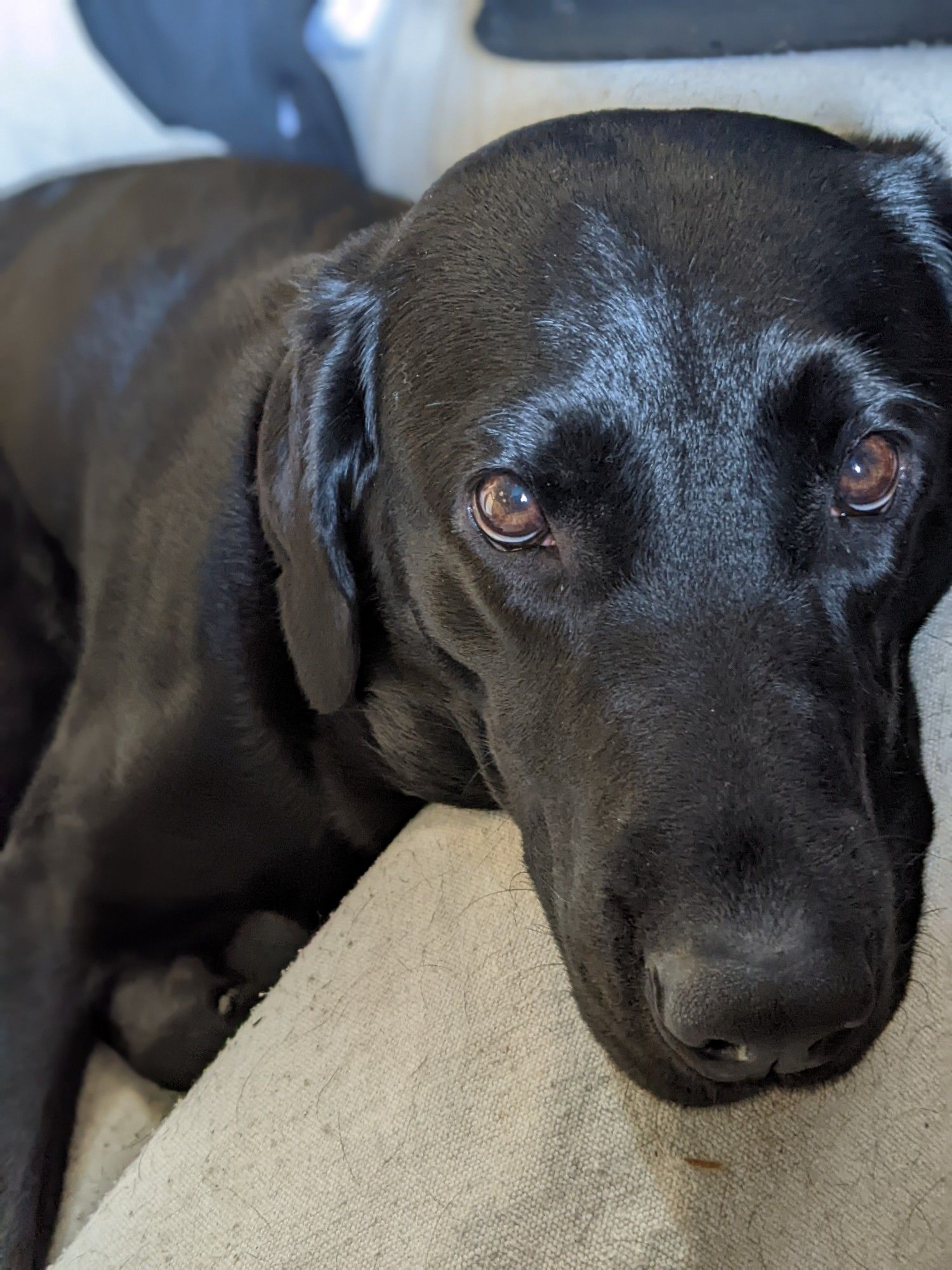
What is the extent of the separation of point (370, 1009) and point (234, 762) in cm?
43

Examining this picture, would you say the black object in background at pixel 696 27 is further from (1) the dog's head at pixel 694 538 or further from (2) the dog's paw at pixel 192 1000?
(2) the dog's paw at pixel 192 1000

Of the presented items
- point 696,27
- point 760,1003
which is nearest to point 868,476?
point 760,1003

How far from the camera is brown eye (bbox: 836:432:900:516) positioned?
1062 mm

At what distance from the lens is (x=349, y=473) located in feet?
4.44

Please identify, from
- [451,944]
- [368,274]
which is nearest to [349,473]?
[368,274]

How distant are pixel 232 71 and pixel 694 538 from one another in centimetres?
185

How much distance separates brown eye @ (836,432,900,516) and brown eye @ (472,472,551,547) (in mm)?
286

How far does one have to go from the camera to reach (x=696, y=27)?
186 centimetres

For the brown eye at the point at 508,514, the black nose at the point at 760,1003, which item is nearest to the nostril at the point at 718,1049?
the black nose at the point at 760,1003

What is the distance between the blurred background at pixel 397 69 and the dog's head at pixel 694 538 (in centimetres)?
55

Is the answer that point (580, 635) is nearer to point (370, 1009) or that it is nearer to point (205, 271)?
point (370, 1009)

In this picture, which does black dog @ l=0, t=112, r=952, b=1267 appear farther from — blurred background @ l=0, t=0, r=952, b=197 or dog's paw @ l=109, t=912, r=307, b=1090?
blurred background @ l=0, t=0, r=952, b=197

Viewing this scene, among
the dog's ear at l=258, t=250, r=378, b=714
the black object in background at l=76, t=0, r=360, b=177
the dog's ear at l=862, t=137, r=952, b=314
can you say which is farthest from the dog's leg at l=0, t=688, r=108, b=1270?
the black object in background at l=76, t=0, r=360, b=177

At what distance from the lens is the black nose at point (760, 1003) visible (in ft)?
2.76
